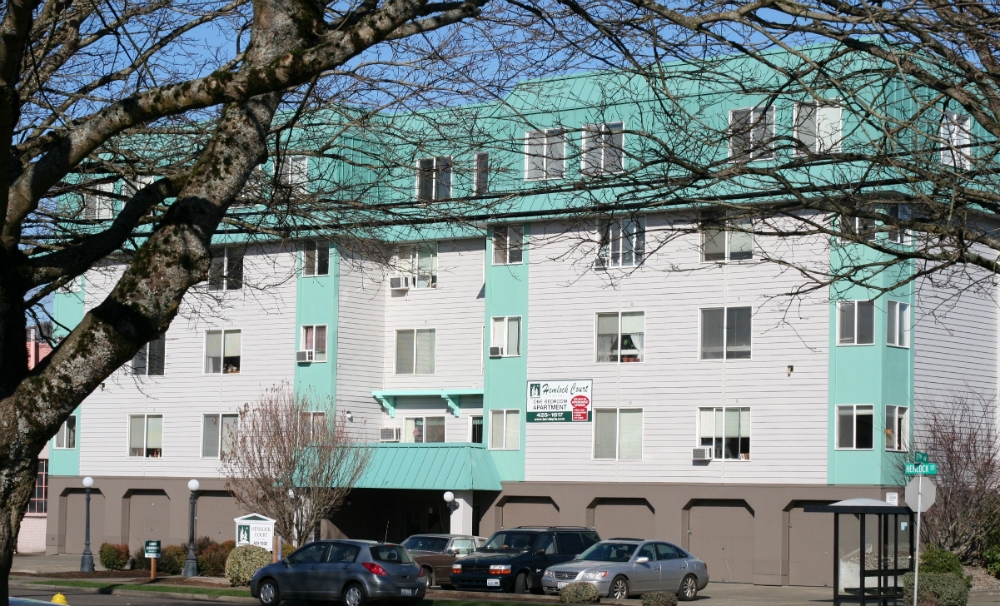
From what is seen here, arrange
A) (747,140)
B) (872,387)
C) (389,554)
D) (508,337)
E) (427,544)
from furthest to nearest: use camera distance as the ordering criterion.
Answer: (508,337)
(872,387)
(427,544)
(389,554)
(747,140)

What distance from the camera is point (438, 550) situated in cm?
3447

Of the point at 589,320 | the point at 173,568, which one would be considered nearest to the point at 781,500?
the point at 589,320

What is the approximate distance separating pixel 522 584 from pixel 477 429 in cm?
1371

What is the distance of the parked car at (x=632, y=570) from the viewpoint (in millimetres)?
28578

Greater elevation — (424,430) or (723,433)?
(723,433)

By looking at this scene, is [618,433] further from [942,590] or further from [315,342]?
[942,590]

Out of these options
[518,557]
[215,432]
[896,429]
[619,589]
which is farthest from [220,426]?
[896,429]

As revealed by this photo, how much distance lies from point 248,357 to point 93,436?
8.37 meters

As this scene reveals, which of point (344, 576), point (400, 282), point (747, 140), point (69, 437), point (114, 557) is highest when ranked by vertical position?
point (400, 282)

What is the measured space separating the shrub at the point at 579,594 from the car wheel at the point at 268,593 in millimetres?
6057

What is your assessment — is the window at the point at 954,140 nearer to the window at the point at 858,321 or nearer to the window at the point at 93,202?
the window at the point at 93,202

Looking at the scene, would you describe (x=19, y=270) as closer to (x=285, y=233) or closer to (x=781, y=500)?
(x=285, y=233)

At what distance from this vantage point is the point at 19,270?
7.63m

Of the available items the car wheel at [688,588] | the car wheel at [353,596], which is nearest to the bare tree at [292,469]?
the car wheel at [353,596]
